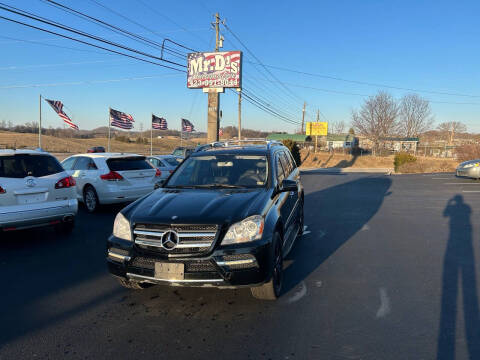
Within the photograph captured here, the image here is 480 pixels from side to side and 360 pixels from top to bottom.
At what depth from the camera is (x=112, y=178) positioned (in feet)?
30.3

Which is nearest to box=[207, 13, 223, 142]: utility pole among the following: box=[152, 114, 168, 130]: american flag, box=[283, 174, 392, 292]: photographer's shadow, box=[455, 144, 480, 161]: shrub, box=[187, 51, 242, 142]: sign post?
box=[187, 51, 242, 142]: sign post

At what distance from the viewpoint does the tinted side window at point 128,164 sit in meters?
9.46

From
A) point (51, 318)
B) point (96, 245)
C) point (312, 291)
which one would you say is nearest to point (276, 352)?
point (312, 291)

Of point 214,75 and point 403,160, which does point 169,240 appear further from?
point 403,160

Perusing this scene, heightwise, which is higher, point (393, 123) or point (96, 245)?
point (393, 123)

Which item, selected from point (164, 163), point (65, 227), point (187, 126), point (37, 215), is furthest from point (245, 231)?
point (187, 126)

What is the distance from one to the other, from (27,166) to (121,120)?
22.5m

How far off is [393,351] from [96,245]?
16.7 feet

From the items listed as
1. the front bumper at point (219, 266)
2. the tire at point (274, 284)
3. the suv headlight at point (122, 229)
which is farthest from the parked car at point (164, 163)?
the front bumper at point (219, 266)

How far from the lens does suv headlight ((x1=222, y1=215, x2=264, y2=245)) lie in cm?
373

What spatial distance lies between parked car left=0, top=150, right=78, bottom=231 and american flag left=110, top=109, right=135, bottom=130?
21227mm

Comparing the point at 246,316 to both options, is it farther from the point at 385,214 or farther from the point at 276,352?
the point at 385,214

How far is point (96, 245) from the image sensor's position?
6.53 m

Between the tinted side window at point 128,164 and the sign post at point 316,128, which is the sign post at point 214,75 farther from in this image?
the sign post at point 316,128
